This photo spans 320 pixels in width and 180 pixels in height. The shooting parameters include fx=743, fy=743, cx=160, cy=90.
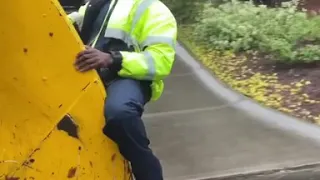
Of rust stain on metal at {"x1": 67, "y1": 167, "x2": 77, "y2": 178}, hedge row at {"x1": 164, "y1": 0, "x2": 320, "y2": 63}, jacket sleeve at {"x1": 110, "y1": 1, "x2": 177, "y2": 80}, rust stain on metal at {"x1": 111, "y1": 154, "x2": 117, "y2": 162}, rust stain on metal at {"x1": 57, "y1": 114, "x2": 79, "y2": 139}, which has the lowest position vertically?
hedge row at {"x1": 164, "y1": 0, "x2": 320, "y2": 63}

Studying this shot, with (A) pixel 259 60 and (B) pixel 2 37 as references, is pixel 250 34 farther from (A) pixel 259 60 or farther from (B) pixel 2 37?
(B) pixel 2 37

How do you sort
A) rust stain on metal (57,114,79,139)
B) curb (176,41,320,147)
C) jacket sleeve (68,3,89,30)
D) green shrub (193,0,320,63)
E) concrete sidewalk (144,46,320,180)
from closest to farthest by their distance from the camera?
rust stain on metal (57,114,79,139) → jacket sleeve (68,3,89,30) → concrete sidewalk (144,46,320,180) → curb (176,41,320,147) → green shrub (193,0,320,63)

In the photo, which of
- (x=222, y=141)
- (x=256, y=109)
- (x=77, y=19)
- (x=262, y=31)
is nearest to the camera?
(x=77, y=19)

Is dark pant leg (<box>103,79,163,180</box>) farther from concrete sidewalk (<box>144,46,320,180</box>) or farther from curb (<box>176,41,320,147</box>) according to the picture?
curb (<box>176,41,320,147</box>)

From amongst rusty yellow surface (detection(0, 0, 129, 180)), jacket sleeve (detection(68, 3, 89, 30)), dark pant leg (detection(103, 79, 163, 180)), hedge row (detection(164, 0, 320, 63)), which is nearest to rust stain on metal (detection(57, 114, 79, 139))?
rusty yellow surface (detection(0, 0, 129, 180))

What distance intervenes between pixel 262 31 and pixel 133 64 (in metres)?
5.11

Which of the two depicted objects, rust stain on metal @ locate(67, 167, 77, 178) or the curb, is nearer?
rust stain on metal @ locate(67, 167, 77, 178)

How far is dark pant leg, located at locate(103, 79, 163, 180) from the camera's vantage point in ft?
9.93

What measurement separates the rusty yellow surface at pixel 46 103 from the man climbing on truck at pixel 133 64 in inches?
3.1

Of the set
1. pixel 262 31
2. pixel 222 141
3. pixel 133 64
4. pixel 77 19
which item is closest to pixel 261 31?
pixel 262 31

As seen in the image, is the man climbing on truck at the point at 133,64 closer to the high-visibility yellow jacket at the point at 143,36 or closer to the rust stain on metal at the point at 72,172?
the high-visibility yellow jacket at the point at 143,36

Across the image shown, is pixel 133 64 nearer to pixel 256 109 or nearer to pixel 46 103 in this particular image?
pixel 46 103

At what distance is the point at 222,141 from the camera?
5719 millimetres

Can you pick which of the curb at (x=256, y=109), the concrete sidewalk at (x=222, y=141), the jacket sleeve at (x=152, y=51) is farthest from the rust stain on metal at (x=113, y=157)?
the curb at (x=256, y=109)
